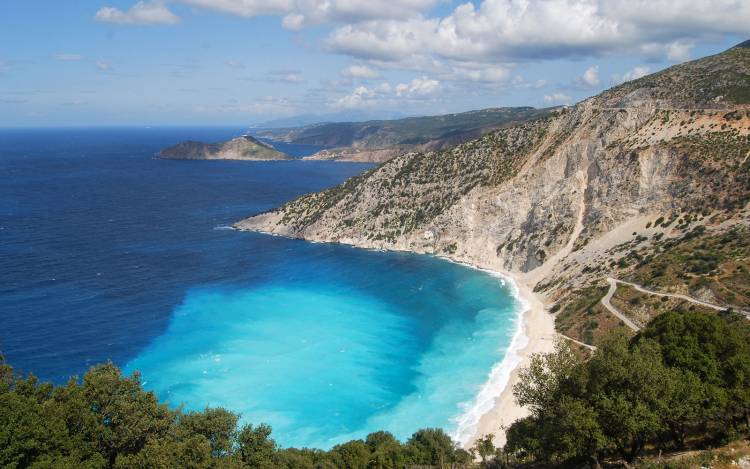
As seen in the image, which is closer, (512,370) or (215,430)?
(215,430)

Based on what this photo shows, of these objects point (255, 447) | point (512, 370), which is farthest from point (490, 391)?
point (255, 447)

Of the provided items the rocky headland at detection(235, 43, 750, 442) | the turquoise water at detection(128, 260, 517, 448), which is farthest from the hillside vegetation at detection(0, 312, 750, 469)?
the rocky headland at detection(235, 43, 750, 442)

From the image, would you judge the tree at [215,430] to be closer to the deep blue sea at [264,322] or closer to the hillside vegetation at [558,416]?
the hillside vegetation at [558,416]

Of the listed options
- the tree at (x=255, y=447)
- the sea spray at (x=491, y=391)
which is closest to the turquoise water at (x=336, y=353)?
the sea spray at (x=491, y=391)

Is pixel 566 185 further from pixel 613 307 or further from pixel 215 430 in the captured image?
pixel 215 430

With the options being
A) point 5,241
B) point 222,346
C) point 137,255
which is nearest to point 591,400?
point 222,346

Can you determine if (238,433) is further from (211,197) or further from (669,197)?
(211,197)
